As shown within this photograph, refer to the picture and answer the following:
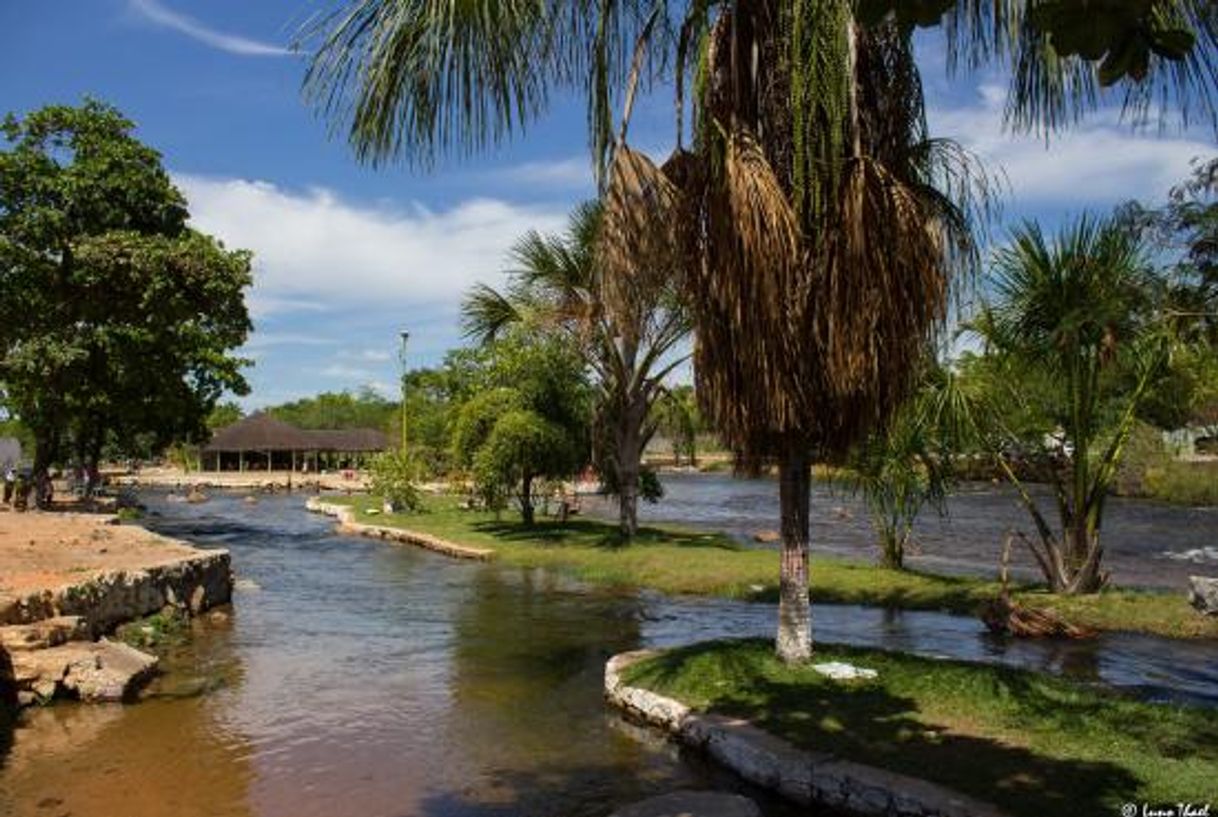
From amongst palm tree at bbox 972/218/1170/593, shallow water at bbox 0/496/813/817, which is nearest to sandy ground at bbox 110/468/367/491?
shallow water at bbox 0/496/813/817

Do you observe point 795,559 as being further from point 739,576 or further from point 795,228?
point 739,576

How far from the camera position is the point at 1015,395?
1580 centimetres

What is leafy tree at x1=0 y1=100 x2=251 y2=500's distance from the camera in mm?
26328

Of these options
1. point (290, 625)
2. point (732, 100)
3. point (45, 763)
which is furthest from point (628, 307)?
point (290, 625)

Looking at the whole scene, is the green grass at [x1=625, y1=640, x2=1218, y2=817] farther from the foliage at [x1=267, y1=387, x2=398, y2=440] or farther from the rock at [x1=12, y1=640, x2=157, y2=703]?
the foliage at [x1=267, y1=387, x2=398, y2=440]

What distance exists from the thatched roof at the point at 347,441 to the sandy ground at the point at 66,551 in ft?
184

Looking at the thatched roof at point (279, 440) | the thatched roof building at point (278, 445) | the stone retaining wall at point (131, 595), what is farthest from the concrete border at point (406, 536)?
the thatched roof building at point (278, 445)

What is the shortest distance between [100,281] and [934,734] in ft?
82.2

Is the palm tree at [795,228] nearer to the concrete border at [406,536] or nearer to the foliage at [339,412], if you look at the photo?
the concrete border at [406,536]

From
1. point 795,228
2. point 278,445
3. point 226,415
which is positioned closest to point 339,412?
point 226,415

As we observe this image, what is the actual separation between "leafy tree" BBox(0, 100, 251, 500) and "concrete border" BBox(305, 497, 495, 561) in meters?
6.21

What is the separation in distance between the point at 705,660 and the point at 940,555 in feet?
55.7

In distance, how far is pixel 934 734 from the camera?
25.8ft

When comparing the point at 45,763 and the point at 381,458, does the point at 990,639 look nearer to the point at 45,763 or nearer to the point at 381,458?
the point at 45,763
